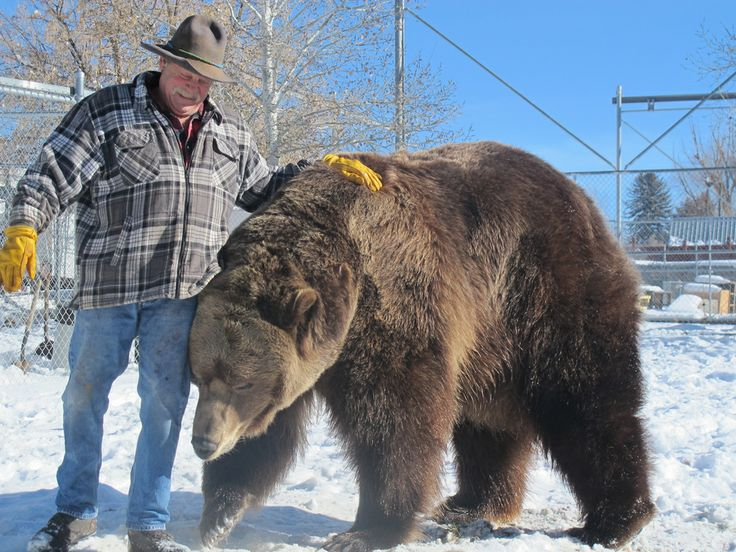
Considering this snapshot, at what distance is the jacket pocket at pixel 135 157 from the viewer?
11.1ft

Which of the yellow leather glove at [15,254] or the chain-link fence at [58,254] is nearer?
the yellow leather glove at [15,254]

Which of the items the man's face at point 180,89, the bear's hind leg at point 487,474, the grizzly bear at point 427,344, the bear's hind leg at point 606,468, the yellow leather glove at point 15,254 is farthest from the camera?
the bear's hind leg at point 487,474

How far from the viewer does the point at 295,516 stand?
4395 millimetres

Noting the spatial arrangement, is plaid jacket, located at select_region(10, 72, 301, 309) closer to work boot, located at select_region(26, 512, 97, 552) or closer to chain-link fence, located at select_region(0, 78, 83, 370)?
work boot, located at select_region(26, 512, 97, 552)

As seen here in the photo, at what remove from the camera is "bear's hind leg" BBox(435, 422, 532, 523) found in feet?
15.0

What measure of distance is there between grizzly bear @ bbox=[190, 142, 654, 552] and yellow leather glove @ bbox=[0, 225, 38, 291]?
2.61 feet

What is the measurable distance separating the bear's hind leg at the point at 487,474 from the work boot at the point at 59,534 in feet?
6.66

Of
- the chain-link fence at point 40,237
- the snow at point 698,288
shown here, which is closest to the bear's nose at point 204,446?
the chain-link fence at point 40,237

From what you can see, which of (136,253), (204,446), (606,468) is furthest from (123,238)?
(606,468)

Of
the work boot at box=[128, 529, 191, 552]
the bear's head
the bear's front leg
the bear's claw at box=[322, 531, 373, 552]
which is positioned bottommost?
the bear's claw at box=[322, 531, 373, 552]

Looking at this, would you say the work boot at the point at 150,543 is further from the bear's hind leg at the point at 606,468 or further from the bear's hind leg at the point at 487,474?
the bear's hind leg at the point at 606,468

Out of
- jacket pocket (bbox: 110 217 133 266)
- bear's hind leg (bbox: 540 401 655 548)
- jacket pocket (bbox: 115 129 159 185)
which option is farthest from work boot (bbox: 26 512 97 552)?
bear's hind leg (bbox: 540 401 655 548)

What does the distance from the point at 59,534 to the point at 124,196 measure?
1553 mm

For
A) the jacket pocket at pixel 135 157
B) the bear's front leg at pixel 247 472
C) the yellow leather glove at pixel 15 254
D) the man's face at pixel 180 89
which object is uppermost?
the man's face at pixel 180 89
